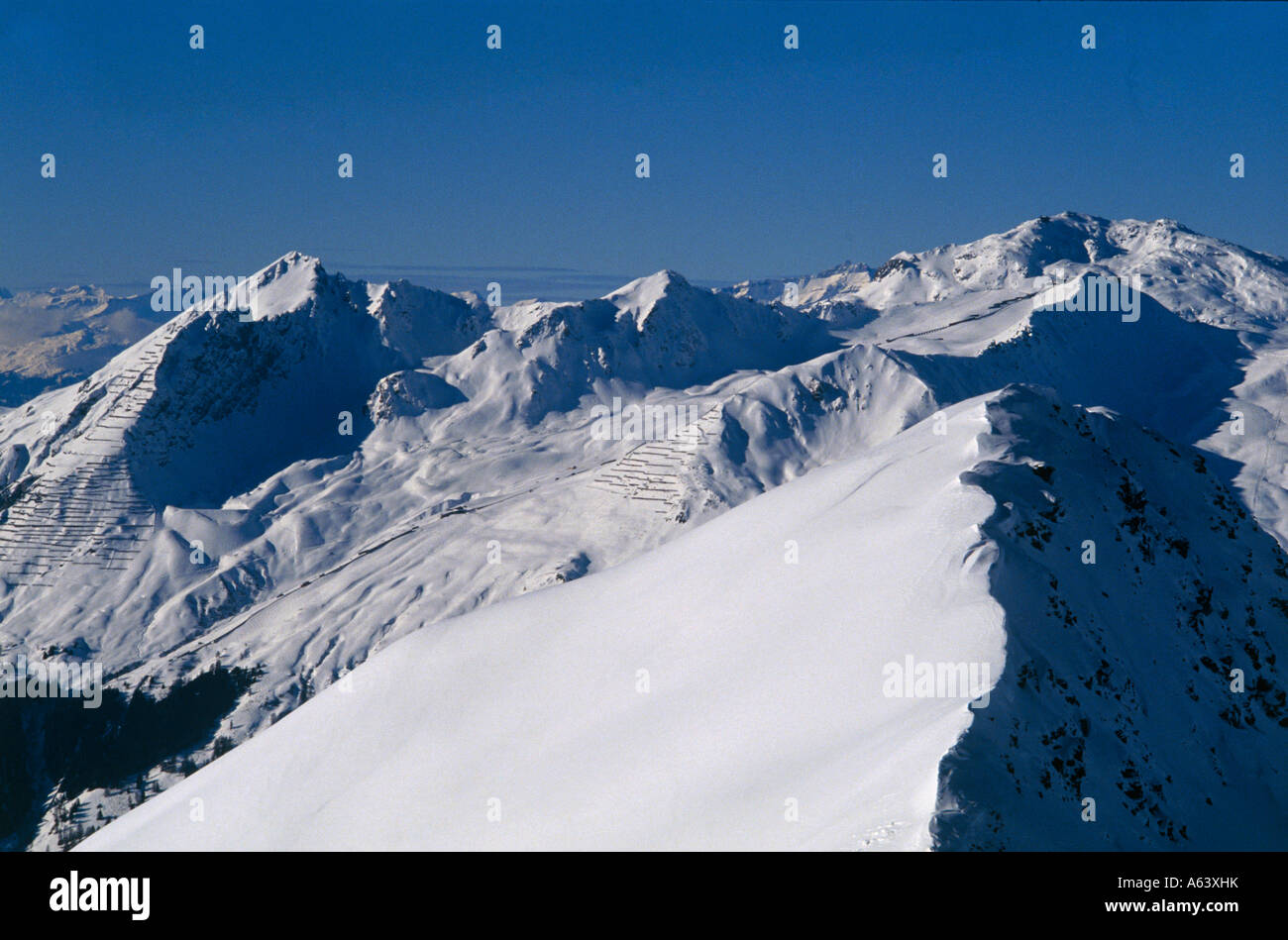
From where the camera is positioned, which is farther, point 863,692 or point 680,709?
point 680,709

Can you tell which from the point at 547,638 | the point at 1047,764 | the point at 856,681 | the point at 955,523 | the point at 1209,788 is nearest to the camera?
the point at 1047,764

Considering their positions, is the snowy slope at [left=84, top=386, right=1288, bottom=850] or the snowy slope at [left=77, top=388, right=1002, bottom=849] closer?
the snowy slope at [left=84, top=386, right=1288, bottom=850]

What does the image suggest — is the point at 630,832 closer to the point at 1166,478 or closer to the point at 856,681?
the point at 856,681

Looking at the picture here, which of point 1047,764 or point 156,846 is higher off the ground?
point 1047,764

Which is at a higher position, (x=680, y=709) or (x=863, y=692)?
(x=863, y=692)

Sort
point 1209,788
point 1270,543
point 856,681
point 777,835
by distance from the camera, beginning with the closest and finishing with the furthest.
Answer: point 777,835 < point 856,681 < point 1209,788 < point 1270,543

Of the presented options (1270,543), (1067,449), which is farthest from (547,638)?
(1270,543)

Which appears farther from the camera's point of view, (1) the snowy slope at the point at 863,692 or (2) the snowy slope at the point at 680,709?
(2) the snowy slope at the point at 680,709
